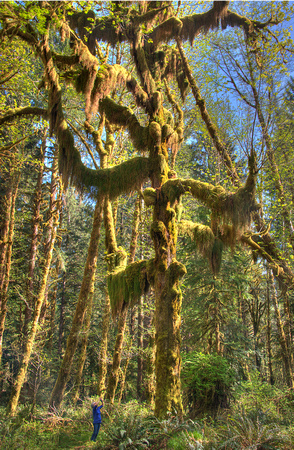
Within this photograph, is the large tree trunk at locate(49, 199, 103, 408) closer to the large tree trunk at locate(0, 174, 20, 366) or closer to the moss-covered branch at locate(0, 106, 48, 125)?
the moss-covered branch at locate(0, 106, 48, 125)

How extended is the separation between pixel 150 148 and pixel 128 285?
3.64 m

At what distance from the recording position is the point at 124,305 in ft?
24.4

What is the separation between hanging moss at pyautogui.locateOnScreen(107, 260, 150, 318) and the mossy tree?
25mm

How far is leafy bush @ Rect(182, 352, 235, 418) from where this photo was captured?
870cm

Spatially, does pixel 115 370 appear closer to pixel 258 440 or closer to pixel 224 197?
pixel 258 440

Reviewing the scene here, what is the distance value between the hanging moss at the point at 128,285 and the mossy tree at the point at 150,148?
3cm

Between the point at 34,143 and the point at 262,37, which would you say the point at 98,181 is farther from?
the point at 34,143

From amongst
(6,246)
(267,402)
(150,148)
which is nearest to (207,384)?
(267,402)

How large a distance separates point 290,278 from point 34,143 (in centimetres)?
1540

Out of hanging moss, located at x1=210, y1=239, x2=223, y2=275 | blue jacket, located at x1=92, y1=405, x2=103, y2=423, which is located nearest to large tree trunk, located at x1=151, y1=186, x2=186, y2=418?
hanging moss, located at x1=210, y1=239, x2=223, y2=275

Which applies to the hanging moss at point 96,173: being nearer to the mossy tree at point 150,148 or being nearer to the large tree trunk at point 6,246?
the mossy tree at point 150,148

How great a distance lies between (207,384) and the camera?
853cm

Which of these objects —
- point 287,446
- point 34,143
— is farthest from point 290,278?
point 34,143

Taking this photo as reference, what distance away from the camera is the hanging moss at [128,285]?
7.08 meters
